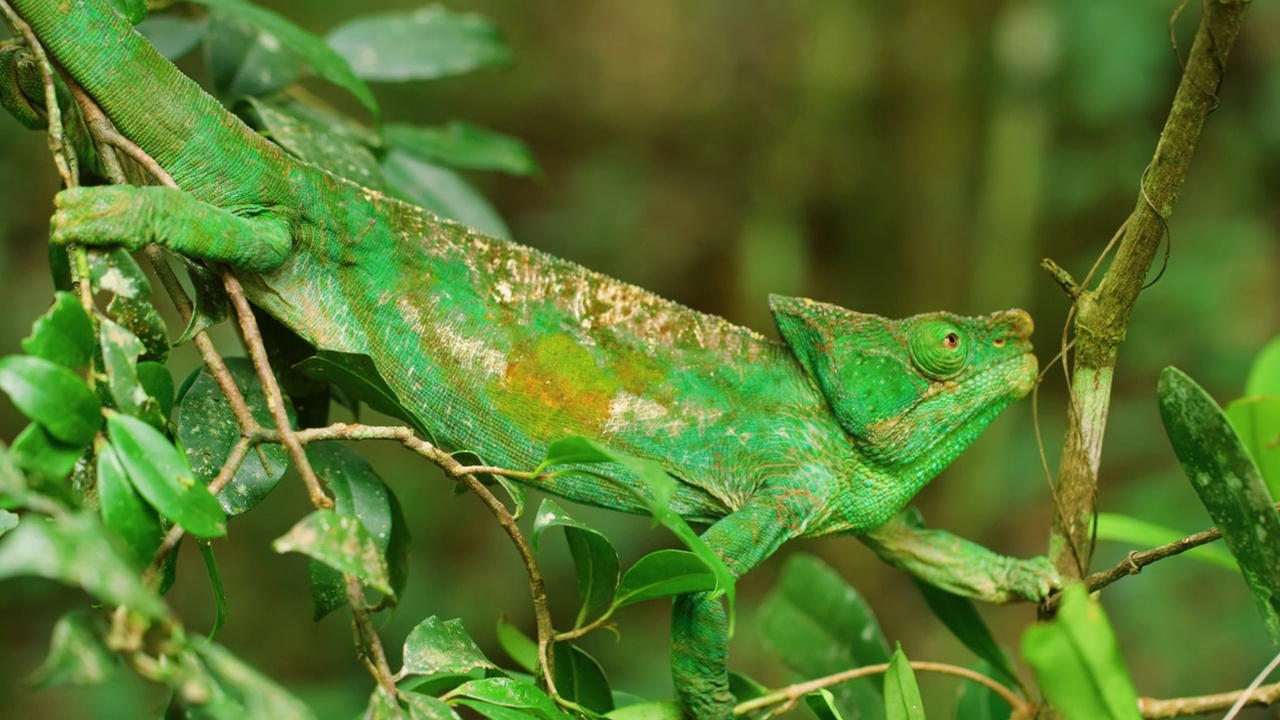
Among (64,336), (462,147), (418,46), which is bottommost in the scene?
(64,336)

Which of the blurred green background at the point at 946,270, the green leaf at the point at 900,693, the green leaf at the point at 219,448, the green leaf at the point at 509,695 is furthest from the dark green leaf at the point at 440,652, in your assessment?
the blurred green background at the point at 946,270

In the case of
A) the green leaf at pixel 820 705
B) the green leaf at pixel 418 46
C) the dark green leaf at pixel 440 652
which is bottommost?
the green leaf at pixel 820 705

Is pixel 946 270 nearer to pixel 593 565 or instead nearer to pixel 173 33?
pixel 173 33

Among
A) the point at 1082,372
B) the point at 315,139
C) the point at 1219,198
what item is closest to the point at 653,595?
the point at 1082,372

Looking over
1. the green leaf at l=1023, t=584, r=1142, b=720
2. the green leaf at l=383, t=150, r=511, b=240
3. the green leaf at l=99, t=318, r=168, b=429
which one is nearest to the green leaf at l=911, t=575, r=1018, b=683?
the green leaf at l=1023, t=584, r=1142, b=720

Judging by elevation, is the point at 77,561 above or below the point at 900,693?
above

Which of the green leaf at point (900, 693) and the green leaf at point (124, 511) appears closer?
the green leaf at point (124, 511)

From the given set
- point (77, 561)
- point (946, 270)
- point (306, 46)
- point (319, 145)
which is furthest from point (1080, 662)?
point (946, 270)

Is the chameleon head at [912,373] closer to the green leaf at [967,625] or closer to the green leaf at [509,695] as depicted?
the green leaf at [967,625]
